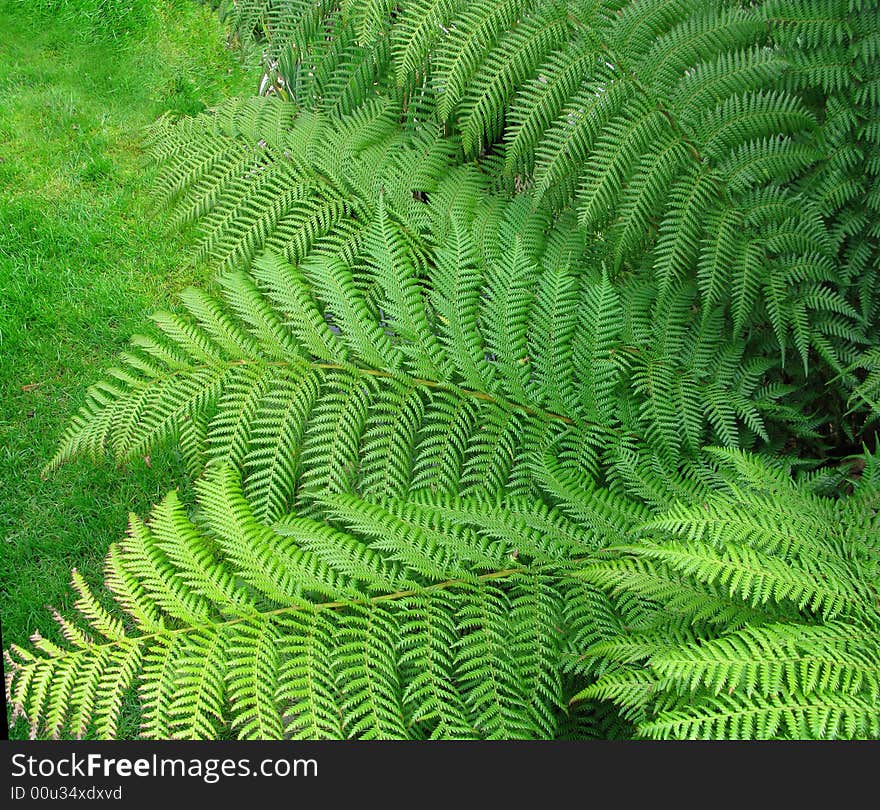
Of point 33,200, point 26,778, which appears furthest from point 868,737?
point 33,200

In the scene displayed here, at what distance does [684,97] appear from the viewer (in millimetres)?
1890

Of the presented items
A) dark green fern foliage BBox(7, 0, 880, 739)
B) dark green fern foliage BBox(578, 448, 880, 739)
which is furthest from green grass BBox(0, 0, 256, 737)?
dark green fern foliage BBox(578, 448, 880, 739)

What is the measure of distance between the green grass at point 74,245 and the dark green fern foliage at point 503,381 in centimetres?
95

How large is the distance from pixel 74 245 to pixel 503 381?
252 centimetres

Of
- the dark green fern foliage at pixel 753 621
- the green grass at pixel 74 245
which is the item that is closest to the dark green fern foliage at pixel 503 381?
the dark green fern foliage at pixel 753 621

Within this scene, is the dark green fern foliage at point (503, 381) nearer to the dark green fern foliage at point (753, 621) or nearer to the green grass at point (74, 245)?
the dark green fern foliage at point (753, 621)

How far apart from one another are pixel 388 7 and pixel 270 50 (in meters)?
0.35

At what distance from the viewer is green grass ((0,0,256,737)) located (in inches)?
111

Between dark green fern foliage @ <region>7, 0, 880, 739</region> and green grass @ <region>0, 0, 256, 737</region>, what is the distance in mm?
951

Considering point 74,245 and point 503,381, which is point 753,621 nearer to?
point 503,381

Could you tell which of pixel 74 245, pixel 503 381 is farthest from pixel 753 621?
pixel 74 245

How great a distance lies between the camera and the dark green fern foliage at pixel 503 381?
135 cm

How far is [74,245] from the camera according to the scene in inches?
141

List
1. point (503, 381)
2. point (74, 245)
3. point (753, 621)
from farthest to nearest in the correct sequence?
point (74, 245) → point (503, 381) → point (753, 621)
